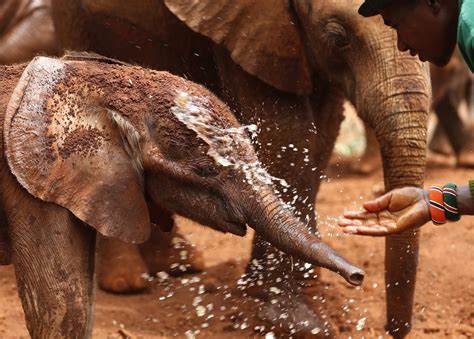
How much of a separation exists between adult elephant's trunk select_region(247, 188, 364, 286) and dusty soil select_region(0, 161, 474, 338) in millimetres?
1678

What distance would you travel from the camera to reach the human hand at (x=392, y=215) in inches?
122

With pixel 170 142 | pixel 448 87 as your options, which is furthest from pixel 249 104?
pixel 448 87

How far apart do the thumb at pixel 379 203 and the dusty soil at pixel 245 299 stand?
1878 millimetres

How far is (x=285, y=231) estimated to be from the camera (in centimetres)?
329

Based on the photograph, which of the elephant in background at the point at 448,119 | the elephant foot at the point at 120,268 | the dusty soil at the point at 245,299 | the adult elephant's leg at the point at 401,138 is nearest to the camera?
the adult elephant's leg at the point at 401,138

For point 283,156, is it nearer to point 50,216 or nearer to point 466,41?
point 50,216

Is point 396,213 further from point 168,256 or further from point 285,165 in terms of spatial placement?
point 168,256

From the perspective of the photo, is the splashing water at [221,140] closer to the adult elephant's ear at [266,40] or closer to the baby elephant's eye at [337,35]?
the baby elephant's eye at [337,35]

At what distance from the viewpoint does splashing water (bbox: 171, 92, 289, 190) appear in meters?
3.37

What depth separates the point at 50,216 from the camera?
344 cm

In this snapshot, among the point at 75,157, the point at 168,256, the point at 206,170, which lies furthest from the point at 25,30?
the point at 206,170

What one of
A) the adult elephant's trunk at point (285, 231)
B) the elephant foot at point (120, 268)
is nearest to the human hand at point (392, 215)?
the adult elephant's trunk at point (285, 231)

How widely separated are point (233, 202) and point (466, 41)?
98cm

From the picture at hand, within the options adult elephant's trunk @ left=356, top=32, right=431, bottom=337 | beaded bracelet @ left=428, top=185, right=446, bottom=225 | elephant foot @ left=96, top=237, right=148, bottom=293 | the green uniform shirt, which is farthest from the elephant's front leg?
the green uniform shirt
